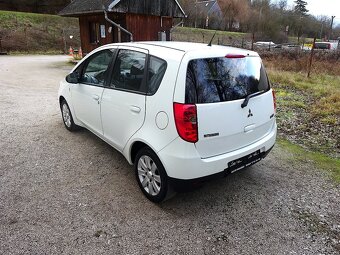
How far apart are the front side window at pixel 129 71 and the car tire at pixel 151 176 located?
2.45 ft

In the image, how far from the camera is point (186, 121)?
2623mm

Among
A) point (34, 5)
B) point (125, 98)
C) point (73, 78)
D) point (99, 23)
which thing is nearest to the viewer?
point (125, 98)

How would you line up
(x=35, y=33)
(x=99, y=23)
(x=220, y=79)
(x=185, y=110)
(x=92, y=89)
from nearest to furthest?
(x=185, y=110) → (x=220, y=79) → (x=92, y=89) → (x=99, y=23) → (x=35, y=33)

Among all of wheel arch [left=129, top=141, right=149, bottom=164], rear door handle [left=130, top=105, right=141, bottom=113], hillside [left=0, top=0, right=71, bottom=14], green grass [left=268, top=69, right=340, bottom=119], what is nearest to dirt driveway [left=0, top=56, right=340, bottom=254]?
wheel arch [left=129, top=141, right=149, bottom=164]

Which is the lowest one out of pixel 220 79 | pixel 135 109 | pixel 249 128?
pixel 249 128

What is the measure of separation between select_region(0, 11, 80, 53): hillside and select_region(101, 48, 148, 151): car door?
25.2 metres

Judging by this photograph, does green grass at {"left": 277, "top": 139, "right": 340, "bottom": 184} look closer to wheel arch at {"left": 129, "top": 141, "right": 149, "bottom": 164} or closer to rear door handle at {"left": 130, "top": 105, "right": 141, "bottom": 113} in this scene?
wheel arch at {"left": 129, "top": 141, "right": 149, "bottom": 164}

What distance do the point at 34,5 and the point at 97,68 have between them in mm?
43408

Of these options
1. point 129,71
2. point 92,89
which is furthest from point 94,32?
point 129,71

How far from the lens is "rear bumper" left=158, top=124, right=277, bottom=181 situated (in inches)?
105

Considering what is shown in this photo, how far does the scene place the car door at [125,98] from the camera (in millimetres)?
3115

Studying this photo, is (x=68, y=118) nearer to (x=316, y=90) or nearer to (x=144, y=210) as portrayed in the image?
(x=144, y=210)

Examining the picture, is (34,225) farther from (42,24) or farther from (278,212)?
(42,24)

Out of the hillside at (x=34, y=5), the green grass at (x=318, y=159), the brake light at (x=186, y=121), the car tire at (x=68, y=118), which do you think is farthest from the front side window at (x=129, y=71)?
the hillside at (x=34, y=5)
